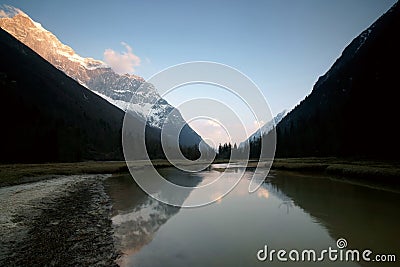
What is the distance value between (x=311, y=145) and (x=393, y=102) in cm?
4340

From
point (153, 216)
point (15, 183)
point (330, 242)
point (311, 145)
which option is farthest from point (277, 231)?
point (311, 145)

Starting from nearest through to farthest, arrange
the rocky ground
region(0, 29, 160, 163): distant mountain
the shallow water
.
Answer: the rocky ground < the shallow water < region(0, 29, 160, 163): distant mountain

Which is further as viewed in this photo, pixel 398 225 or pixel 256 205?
pixel 256 205

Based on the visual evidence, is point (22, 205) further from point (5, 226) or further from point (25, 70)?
point (25, 70)

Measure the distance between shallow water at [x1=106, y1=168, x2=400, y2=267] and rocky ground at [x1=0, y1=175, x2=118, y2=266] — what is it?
912 millimetres

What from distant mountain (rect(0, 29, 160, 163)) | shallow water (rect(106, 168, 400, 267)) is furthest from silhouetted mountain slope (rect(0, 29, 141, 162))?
shallow water (rect(106, 168, 400, 267))

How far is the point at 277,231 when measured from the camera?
12.9 metres

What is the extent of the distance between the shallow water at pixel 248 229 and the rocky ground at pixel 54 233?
912 millimetres

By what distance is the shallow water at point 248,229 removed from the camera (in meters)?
9.70

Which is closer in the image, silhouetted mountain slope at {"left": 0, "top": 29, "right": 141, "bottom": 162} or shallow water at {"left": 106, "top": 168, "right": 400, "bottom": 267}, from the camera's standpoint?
shallow water at {"left": 106, "top": 168, "right": 400, "bottom": 267}

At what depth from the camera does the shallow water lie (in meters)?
9.70

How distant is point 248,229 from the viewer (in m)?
13.3

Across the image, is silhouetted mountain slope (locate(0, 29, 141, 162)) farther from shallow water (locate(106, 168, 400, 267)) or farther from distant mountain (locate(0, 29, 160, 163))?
shallow water (locate(106, 168, 400, 267))

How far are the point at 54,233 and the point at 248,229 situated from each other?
998 cm
